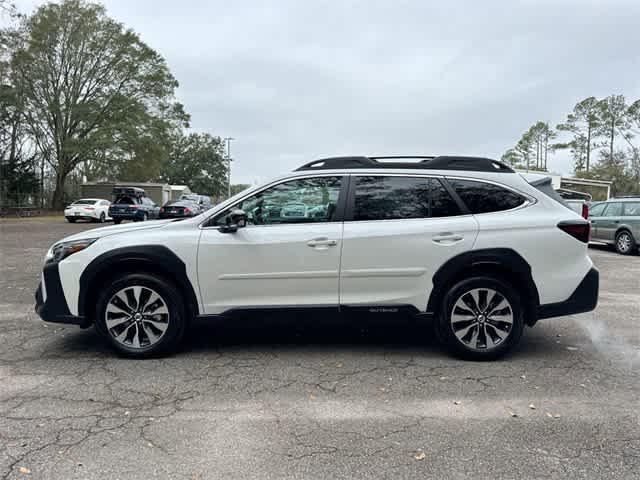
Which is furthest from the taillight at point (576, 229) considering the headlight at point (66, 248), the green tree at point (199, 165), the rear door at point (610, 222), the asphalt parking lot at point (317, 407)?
the green tree at point (199, 165)

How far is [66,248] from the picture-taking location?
14.4 ft

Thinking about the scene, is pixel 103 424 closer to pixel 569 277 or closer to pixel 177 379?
pixel 177 379

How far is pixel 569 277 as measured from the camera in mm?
4352

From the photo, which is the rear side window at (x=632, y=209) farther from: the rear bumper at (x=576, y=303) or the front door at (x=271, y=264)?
the front door at (x=271, y=264)

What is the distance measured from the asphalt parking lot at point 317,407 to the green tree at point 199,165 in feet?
249

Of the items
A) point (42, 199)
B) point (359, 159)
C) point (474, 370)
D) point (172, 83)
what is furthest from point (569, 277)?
point (42, 199)

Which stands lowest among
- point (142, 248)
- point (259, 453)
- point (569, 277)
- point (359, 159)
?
point (259, 453)

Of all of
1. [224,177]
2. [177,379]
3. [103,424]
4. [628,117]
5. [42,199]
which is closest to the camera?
[103,424]

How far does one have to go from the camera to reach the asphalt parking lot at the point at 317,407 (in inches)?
107

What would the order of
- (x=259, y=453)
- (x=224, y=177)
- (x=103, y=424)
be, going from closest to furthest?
(x=259, y=453) → (x=103, y=424) → (x=224, y=177)

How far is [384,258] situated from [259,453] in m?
2.06

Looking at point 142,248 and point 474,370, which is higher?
point 142,248

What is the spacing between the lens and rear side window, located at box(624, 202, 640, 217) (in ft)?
43.8

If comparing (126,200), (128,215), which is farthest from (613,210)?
(126,200)
